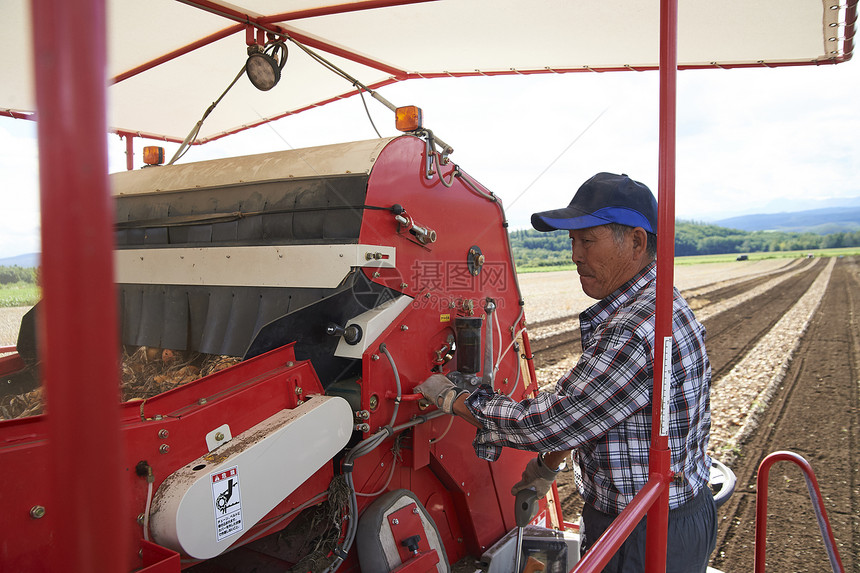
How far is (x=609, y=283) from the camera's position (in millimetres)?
2186

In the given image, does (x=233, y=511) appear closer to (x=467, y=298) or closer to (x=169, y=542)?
(x=169, y=542)

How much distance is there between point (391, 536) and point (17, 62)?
3.53 meters

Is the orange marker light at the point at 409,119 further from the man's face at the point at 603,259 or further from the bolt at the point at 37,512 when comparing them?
the bolt at the point at 37,512

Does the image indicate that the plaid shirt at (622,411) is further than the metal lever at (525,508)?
No

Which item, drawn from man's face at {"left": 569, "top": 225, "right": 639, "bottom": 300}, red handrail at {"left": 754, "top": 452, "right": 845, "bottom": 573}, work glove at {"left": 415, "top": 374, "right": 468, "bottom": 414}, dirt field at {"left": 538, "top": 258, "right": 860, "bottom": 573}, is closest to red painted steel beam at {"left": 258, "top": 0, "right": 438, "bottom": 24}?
man's face at {"left": 569, "top": 225, "right": 639, "bottom": 300}

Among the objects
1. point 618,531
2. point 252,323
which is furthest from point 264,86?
point 618,531

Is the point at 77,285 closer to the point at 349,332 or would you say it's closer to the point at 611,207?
the point at 349,332

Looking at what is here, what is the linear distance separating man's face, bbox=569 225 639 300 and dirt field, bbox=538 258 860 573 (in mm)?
4008

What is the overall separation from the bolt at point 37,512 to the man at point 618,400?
1363 mm

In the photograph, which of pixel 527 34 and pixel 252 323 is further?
pixel 527 34

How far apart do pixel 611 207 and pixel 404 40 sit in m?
2.34

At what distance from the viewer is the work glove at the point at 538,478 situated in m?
2.70

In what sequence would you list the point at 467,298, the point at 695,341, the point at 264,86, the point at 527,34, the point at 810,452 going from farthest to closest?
the point at 810,452 < the point at 527,34 < the point at 264,86 < the point at 467,298 < the point at 695,341

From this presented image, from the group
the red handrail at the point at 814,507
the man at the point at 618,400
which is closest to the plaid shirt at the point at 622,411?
the man at the point at 618,400
